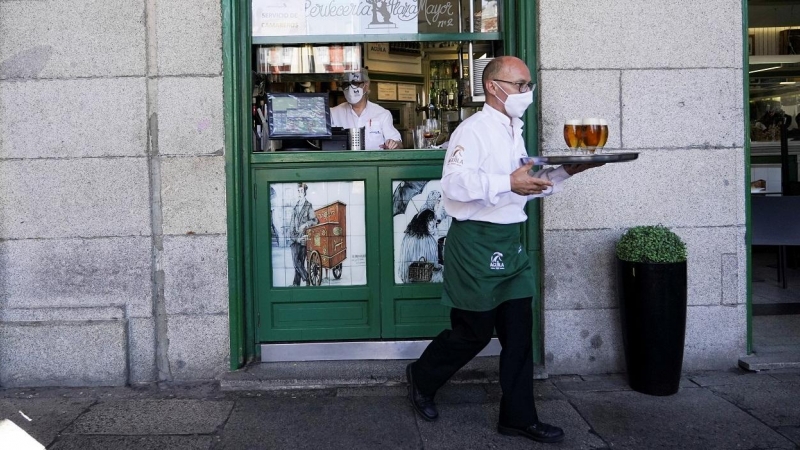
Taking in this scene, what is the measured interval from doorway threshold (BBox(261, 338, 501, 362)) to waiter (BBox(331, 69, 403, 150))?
155 centimetres

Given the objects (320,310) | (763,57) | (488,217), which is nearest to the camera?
(488,217)

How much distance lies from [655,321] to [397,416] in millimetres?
1751

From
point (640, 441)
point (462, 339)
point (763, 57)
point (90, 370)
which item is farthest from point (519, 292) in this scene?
point (763, 57)

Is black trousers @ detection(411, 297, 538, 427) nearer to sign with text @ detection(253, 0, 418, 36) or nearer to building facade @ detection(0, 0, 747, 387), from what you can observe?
building facade @ detection(0, 0, 747, 387)

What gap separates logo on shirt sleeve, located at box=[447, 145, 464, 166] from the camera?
394 centimetres

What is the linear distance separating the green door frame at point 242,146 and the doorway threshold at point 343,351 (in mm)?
168

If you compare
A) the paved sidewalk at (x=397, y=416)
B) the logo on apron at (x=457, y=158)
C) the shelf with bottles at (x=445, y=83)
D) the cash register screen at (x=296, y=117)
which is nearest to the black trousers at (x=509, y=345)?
the paved sidewalk at (x=397, y=416)

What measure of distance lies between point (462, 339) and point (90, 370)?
2719 mm

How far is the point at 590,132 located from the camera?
3.75 metres

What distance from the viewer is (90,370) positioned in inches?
205

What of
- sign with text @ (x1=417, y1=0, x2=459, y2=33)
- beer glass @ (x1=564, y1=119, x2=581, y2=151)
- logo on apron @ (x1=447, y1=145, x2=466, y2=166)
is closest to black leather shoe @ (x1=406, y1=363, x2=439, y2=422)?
logo on apron @ (x1=447, y1=145, x2=466, y2=166)

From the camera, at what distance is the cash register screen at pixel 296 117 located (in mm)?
5625

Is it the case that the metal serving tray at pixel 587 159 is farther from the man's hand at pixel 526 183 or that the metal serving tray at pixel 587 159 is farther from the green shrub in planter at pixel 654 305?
the green shrub in planter at pixel 654 305

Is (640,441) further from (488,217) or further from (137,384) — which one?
(137,384)
